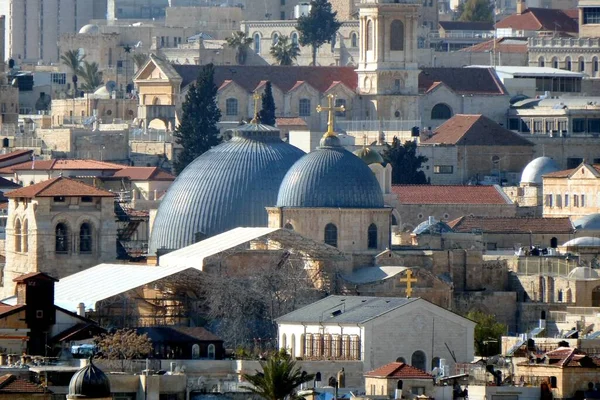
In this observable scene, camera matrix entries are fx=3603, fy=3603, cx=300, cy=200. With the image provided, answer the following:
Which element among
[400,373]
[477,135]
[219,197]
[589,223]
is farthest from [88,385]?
[477,135]

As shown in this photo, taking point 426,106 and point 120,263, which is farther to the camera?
point 426,106

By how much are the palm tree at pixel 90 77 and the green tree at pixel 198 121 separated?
29.5 meters

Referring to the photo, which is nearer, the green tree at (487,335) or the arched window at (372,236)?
the green tree at (487,335)

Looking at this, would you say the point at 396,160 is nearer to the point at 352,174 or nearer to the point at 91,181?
the point at 91,181

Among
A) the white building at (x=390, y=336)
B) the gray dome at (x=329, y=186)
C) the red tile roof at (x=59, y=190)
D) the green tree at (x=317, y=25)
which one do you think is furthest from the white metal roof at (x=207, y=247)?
the green tree at (x=317, y=25)

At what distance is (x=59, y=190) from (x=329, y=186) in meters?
8.35

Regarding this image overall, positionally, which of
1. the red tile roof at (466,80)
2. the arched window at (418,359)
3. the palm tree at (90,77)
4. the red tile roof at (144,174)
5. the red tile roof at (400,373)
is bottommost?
the arched window at (418,359)

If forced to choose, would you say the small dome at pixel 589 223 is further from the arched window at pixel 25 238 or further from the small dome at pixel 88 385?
the small dome at pixel 88 385

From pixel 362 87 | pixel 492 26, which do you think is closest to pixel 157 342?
pixel 362 87

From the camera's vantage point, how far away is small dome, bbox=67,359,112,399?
67375 millimetres

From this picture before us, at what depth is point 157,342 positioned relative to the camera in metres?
87.3

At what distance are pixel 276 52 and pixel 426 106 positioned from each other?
20922 millimetres

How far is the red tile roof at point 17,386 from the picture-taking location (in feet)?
230

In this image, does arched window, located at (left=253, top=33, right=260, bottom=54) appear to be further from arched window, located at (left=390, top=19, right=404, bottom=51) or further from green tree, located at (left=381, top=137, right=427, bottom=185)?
green tree, located at (left=381, top=137, right=427, bottom=185)
